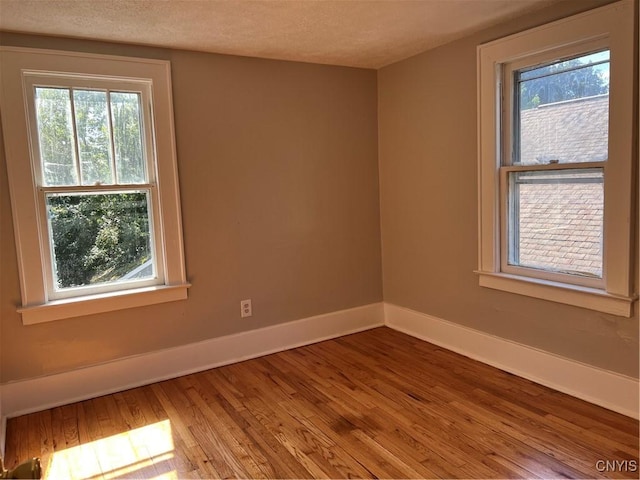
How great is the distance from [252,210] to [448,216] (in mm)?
1444

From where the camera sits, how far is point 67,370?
114 inches

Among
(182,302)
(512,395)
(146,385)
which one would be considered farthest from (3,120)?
(512,395)

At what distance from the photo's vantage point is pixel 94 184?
295cm

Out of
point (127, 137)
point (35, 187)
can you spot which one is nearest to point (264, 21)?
point (127, 137)

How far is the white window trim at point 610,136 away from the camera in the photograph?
2.34 meters

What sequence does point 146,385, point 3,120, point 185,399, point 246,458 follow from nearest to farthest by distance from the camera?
point 246,458 → point 3,120 → point 185,399 → point 146,385

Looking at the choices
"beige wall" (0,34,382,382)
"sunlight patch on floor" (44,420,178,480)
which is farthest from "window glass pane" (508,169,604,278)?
"sunlight patch on floor" (44,420,178,480)

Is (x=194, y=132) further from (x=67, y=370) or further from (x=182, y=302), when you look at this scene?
(x=67, y=370)

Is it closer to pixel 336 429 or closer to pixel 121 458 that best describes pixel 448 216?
pixel 336 429

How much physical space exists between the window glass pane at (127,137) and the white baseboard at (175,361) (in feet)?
3.97

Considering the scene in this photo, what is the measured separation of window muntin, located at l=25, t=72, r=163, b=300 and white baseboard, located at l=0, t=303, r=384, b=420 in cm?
51

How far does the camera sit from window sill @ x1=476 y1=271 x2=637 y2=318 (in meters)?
2.46

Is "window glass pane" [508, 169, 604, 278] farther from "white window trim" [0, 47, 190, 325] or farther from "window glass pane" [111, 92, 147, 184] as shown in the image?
"window glass pane" [111, 92, 147, 184]

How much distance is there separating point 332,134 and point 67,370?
251cm
